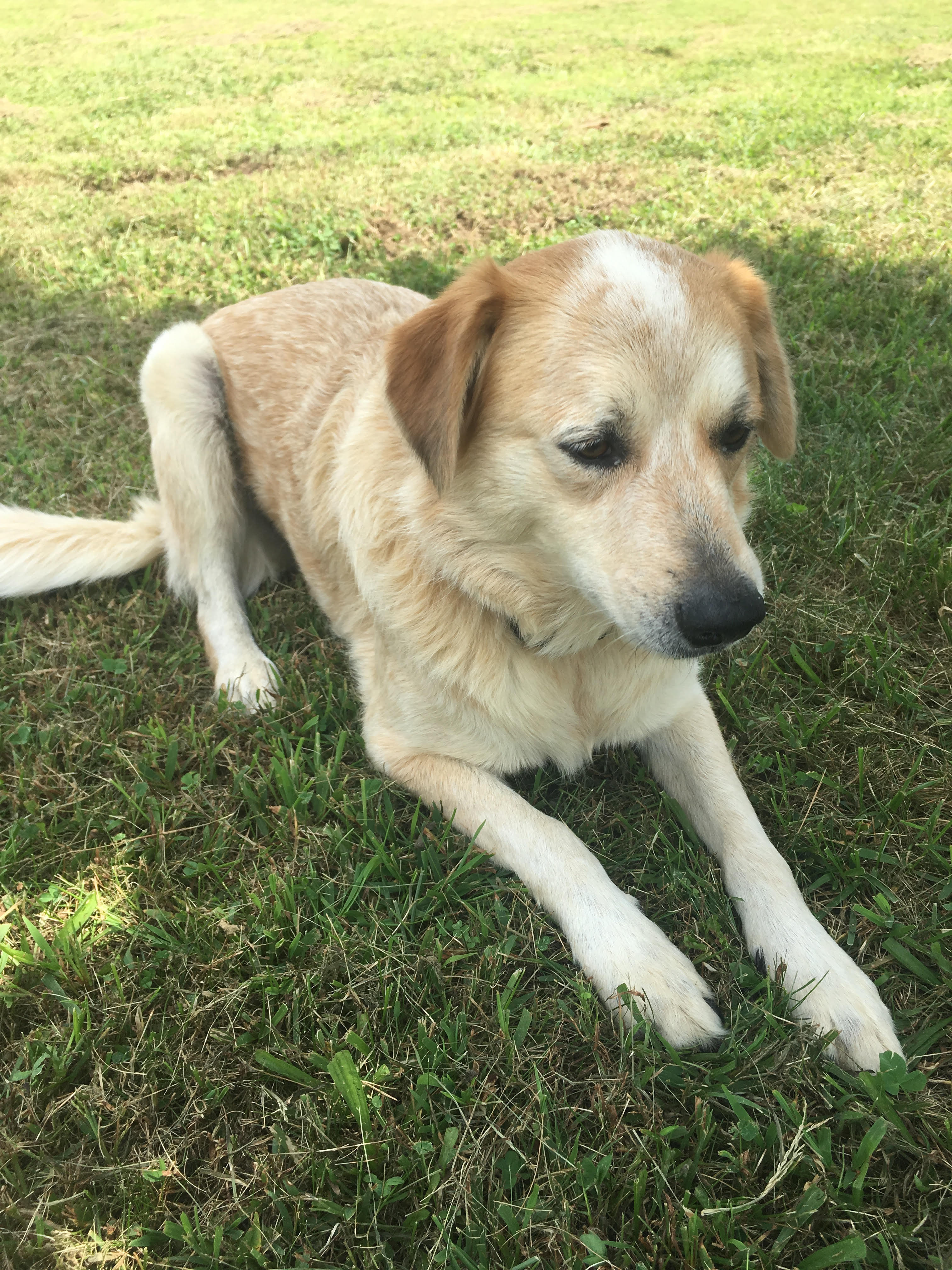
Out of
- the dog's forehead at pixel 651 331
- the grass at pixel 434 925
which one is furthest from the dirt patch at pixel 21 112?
the dog's forehead at pixel 651 331

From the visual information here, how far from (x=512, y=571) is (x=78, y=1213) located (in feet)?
5.07

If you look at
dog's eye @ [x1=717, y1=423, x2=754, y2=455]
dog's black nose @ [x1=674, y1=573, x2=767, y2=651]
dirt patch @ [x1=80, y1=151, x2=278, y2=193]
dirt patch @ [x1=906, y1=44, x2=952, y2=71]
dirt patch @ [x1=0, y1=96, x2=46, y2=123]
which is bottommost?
dirt patch @ [x1=80, y1=151, x2=278, y2=193]

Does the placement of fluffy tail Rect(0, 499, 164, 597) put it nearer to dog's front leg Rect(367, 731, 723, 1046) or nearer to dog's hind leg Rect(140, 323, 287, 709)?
dog's hind leg Rect(140, 323, 287, 709)

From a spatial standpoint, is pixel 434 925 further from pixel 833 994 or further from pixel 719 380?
pixel 719 380

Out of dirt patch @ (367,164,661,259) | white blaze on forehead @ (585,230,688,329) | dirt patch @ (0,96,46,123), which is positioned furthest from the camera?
dirt patch @ (0,96,46,123)

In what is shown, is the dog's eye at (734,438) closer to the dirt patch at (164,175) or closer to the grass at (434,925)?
the grass at (434,925)

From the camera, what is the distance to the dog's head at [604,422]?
1.83 meters

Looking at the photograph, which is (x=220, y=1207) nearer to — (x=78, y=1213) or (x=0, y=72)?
(x=78, y=1213)

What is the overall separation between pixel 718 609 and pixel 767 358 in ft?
3.13

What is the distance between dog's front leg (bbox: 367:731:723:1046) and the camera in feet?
5.71

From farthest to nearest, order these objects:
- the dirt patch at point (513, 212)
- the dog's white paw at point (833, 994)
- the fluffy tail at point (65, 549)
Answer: the dirt patch at point (513, 212)
the fluffy tail at point (65, 549)
the dog's white paw at point (833, 994)

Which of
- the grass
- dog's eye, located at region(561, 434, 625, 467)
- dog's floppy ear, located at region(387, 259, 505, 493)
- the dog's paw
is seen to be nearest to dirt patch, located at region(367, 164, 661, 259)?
the grass

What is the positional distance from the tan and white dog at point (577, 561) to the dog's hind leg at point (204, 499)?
0.35 m

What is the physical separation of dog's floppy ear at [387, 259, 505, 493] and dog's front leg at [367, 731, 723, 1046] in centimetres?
79
